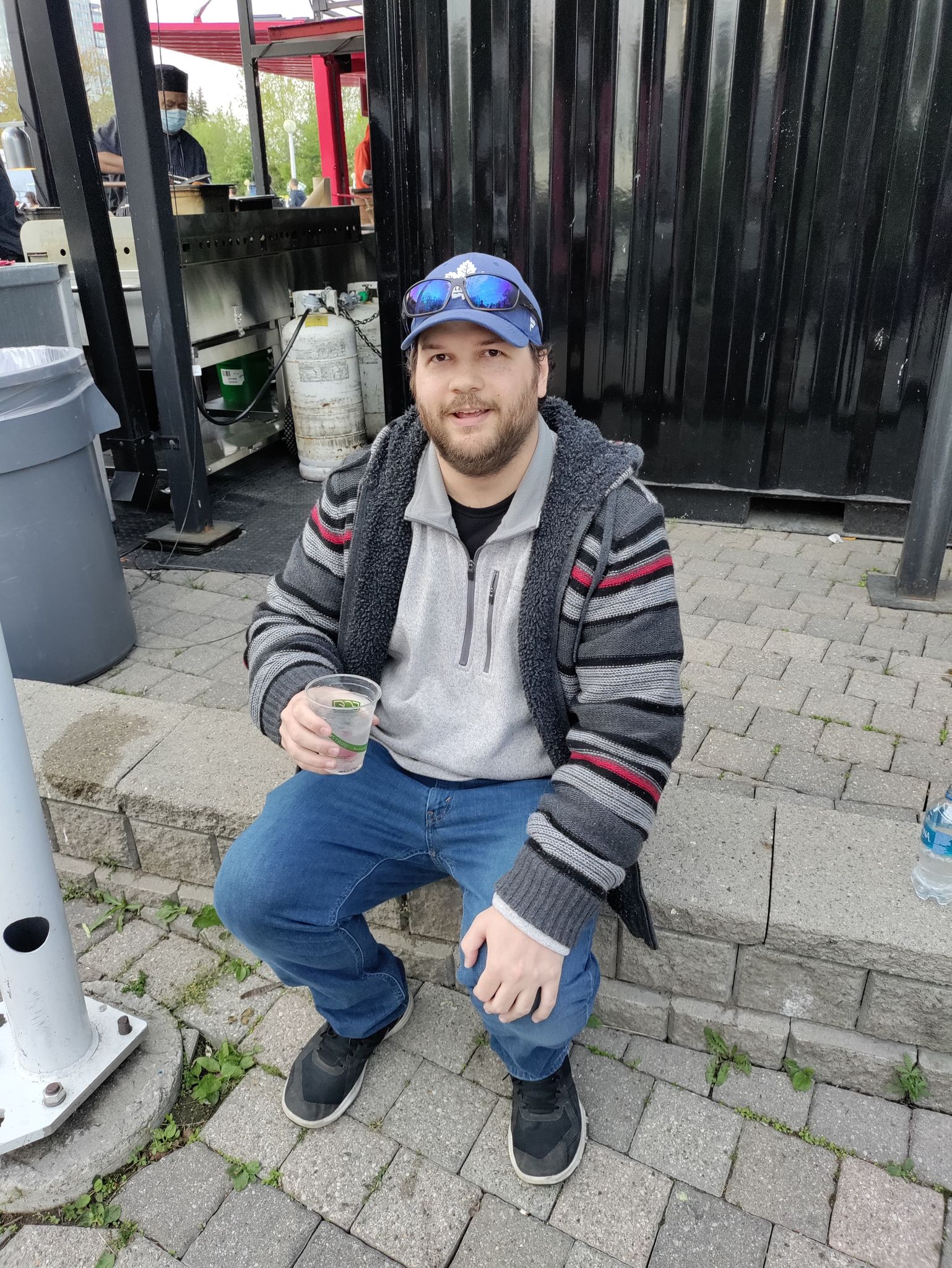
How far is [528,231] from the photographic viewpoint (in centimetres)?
476

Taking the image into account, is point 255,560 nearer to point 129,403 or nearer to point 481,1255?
point 129,403

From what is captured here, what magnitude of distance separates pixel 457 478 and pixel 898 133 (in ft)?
11.5

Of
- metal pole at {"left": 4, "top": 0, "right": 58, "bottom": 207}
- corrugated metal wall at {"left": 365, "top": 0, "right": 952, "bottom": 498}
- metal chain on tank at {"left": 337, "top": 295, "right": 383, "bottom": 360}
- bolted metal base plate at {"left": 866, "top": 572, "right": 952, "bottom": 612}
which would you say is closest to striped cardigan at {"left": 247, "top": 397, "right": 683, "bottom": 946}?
bolted metal base plate at {"left": 866, "top": 572, "right": 952, "bottom": 612}

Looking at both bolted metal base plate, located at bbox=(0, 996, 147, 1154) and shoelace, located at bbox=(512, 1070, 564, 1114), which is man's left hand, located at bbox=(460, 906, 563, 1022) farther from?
bolted metal base plate, located at bbox=(0, 996, 147, 1154)

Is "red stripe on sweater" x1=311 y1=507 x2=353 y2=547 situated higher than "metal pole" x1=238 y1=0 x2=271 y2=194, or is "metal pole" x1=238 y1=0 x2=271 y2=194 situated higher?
"metal pole" x1=238 y1=0 x2=271 y2=194

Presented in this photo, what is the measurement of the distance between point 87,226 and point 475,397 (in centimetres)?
352

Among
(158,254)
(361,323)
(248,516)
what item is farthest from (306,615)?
(361,323)

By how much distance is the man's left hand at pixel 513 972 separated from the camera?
1521mm

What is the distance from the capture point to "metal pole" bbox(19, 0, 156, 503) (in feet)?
13.0

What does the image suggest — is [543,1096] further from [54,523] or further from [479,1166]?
[54,523]

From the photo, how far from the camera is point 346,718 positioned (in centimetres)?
168

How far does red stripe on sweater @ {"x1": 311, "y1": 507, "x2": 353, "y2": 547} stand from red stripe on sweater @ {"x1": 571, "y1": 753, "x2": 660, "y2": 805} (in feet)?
2.23

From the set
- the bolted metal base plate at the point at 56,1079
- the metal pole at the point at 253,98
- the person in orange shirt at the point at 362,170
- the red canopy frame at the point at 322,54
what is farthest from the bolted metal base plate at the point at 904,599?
the person in orange shirt at the point at 362,170

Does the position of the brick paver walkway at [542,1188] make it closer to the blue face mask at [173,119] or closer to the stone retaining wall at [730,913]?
the stone retaining wall at [730,913]
